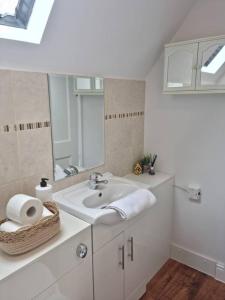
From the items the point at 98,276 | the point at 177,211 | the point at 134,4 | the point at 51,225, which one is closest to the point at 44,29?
the point at 134,4

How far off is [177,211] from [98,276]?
1117mm

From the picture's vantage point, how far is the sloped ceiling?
1.25m

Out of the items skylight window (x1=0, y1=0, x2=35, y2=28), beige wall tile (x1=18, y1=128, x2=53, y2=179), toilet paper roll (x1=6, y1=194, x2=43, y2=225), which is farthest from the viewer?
beige wall tile (x1=18, y1=128, x2=53, y2=179)

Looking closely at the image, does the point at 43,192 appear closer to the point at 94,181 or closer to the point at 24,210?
the point at 24,210

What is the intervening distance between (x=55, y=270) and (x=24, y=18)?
1278 millimetres

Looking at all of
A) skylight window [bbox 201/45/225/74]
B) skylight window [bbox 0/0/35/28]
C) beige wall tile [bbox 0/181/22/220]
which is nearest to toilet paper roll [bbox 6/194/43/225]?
beige wall tile [bbox 0/181/22/220]

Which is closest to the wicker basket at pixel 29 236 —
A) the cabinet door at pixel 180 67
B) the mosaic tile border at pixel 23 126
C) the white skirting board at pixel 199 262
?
the mosaic tile border at pixel 23 126

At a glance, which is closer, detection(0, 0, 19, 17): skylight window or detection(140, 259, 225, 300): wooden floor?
detection(0, 0, 19, 17): skylight window

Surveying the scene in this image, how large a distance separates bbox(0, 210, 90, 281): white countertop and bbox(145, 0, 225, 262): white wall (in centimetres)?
121

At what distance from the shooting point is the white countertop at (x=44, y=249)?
96 centimetres

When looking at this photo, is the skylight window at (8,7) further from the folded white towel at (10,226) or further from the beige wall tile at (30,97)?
the folded white towel at (10,226)

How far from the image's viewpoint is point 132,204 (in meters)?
1.45

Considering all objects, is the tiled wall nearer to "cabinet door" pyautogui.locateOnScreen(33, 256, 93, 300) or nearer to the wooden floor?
"cabinet door" pyautogui.locateOnScreen(33, 256, 93, 300)

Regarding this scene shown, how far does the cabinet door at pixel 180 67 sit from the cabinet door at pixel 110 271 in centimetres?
120
